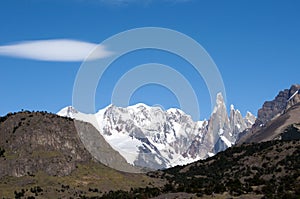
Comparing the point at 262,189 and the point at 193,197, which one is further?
the point at 262,189

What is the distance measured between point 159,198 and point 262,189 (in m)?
35.9

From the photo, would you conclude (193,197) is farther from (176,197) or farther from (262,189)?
(262,189)

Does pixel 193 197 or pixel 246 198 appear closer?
pixel 246 198

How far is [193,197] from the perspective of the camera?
7092 inches

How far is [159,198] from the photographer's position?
188 m

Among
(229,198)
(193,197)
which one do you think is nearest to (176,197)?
(193,197)

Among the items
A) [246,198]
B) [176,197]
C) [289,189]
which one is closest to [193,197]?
[176,197]

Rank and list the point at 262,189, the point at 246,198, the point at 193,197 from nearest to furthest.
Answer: the point at 246,198
the point at 193,197
the point at 262,189

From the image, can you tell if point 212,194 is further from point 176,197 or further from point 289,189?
point 289,189

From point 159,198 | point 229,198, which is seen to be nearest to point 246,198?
point 229,198

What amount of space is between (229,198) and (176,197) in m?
19.0

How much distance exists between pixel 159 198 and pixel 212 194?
1796 centimetres

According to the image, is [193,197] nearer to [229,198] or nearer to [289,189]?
[229,198]

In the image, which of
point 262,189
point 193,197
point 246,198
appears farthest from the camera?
point 262,189
